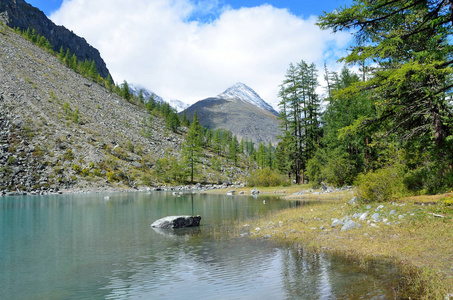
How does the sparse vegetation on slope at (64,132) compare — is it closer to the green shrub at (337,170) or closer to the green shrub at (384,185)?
the green shrub at (337,170)

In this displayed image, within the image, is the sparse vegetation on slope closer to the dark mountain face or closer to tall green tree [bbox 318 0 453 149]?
the dark mountain face

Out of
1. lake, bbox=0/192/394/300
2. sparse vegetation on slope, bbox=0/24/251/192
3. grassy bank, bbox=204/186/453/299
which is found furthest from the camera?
sparse vegetation on slope, bbox=0/24/251/192

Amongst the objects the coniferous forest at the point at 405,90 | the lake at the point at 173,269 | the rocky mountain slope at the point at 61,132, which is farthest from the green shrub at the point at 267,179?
the lake at the point at 173,269

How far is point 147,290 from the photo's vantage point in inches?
340

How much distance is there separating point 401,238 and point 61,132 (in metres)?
88.1

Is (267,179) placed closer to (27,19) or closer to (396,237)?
(396,237)

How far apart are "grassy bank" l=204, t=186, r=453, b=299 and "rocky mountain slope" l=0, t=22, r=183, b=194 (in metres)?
66.0

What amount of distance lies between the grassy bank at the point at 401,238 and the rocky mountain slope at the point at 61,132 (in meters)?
66.0

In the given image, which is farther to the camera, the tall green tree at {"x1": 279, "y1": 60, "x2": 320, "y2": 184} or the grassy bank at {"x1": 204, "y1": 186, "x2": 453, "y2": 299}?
the tall green tree at {"x1": 279, "y1": 60, "x2": 320, "y2": 184}

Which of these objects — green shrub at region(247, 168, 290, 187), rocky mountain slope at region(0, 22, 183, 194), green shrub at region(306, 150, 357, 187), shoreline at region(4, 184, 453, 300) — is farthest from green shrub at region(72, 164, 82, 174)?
shoreline at region(4, 184, 453, 300)

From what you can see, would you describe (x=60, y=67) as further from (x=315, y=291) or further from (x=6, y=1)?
(x=315, y=291)

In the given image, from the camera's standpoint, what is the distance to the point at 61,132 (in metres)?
80.2

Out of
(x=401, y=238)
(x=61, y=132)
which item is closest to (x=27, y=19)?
(x=61, y=132)

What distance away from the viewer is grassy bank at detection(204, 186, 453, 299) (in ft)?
24.3
